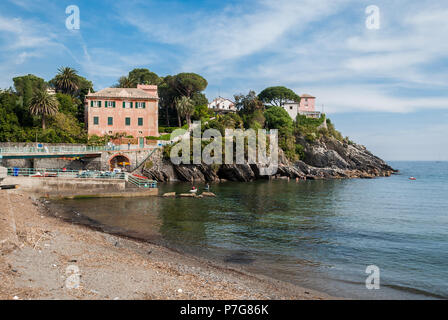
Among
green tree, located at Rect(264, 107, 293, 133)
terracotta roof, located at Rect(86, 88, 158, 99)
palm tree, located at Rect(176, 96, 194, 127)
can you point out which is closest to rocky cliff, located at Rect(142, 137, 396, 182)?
green tree, located at Rect(264, 107, 293, 133)

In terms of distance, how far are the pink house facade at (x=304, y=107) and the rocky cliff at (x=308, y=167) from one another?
14.8 meters

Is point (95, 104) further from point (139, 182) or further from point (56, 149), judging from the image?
point (139, 182)

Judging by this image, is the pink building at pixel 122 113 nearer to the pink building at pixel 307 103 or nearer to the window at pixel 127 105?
the window at pixel 127 105

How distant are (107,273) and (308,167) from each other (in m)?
68.3

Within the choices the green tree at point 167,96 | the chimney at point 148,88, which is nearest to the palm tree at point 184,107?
the chimney at point 148,88

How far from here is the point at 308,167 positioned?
246ft

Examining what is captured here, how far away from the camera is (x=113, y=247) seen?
16.8 metres

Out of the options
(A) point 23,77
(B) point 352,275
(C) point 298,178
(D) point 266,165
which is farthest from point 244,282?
(A) point 23,77

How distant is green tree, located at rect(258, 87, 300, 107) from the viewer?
96688 millimetres

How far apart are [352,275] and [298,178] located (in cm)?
5665

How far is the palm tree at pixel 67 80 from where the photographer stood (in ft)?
244

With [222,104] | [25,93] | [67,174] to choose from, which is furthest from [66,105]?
[222,104]

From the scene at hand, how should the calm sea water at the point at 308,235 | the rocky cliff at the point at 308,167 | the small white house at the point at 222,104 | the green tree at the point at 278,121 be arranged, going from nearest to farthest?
the calm sea water at the point at 308,235 < the rocky cliff at the point at 308,167 < the green tree at the point at 278,121 < the small white house at the point at 222,104

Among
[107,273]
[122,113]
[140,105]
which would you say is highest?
[140,105]
